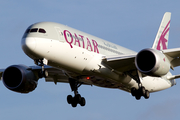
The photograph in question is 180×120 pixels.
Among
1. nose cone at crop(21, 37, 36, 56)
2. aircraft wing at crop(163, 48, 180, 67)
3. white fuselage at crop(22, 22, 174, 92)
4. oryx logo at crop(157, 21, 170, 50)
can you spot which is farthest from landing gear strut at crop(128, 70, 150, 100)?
nose cone at crop(21, 37, 36, 56)

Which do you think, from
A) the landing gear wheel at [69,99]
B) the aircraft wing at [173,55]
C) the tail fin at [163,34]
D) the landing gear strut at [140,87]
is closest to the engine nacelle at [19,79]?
the landing gear wheel at [69,99]

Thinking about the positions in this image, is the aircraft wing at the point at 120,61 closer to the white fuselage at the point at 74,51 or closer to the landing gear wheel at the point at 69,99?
the white fuselage at the point at 74,51

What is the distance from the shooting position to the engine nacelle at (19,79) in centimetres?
3619

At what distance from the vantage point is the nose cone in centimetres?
2811

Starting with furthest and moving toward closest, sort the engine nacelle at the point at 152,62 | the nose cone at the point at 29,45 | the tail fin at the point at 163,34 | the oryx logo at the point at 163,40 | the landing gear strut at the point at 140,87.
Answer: the oryx logo at the point at 163,40 < the tail fin at the point at 163,34 < the landing gear strut at the point at 140,87 < the engine nacelle at the point at 152,62 < the nose cone at the point at 29,45

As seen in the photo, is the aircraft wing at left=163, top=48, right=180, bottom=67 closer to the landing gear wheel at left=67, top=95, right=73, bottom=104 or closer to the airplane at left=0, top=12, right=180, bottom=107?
the airplane at left=0, top=12, right=180, bottom=107

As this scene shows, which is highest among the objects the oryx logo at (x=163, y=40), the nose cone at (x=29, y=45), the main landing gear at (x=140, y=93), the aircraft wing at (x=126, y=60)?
the oryx logo at (x=163, y=40)

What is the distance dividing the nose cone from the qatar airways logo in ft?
9.30

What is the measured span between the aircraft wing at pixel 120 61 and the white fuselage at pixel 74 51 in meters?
0.44

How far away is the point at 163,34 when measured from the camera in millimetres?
43875

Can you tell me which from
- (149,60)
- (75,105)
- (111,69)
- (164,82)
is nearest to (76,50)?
(111,69)

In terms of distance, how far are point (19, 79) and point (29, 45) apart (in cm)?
920

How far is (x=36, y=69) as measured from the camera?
1425 inches

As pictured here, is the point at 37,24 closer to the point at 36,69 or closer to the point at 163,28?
the point at 36,69
